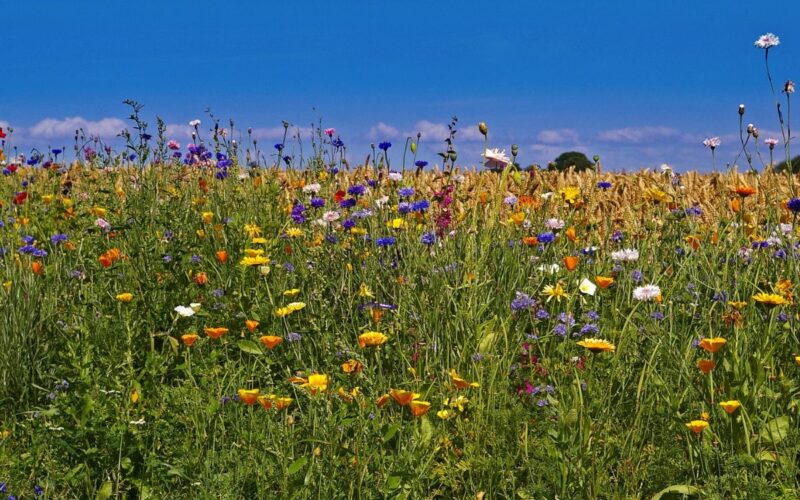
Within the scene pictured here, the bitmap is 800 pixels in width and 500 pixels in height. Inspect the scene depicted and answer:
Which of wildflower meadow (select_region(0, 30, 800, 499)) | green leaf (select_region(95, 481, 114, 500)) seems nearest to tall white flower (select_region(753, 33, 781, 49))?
wildflower meadow (select_region(0, 30, 800, 499))

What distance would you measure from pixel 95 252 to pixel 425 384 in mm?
3099

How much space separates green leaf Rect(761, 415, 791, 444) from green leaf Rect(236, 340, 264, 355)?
87.0 inches

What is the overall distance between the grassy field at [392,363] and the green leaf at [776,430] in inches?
0.4

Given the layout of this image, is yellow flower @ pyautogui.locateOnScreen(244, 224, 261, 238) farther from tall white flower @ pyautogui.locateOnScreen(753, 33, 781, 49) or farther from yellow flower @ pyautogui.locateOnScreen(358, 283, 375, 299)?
tall white flower @ pyautogui.locateOnScreen(753, 33, 781, 49)

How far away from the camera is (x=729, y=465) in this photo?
9.21ft

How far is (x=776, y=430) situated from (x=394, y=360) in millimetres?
1687

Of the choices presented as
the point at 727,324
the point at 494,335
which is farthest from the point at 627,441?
the point at 727,324

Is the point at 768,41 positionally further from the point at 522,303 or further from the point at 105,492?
the point at 105,492

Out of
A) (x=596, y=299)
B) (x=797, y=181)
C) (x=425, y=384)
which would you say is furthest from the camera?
(x=797, y=181)

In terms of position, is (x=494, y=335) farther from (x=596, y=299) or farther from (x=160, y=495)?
(x=160, y=495)

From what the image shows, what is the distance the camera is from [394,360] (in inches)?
158

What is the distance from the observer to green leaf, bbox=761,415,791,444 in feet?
10.2

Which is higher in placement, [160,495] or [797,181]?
[797,181]

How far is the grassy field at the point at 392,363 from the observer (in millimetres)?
2990
